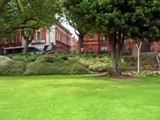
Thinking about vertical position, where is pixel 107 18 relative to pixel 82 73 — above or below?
above

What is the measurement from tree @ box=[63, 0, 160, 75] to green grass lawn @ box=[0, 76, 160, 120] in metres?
5.53

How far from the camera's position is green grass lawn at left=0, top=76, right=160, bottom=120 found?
10.2 meters

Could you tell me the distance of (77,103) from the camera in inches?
471

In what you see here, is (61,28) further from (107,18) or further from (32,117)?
(32,117)

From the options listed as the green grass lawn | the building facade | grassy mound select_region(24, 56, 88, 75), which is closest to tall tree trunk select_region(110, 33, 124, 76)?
grassy mound select_region(24, 56, 88, 75)

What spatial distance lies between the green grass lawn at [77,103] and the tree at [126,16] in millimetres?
5535

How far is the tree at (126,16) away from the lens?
2094 cm

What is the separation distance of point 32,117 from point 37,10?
54.9ft

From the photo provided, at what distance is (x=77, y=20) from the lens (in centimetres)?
2302

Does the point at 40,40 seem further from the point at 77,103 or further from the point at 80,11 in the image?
the point at 77,103

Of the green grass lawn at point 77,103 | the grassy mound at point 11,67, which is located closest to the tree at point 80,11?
the grassy mound at point 11,67

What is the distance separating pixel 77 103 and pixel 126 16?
32.8ft

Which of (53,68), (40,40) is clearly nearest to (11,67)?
(53,68)

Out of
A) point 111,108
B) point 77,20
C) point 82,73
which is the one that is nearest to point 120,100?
point 111,108
